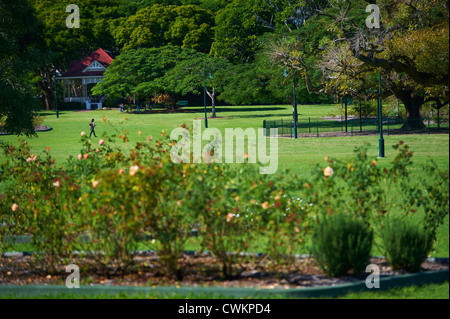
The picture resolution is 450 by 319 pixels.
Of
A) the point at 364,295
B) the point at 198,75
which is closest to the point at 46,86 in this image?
the point at 198,75

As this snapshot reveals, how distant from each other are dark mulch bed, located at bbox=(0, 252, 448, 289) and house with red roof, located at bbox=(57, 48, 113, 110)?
51.7 meters

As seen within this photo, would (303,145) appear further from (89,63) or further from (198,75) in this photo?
(89,63)

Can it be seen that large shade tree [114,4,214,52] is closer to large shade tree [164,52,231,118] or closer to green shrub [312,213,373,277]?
large shade tree [164,52,231,118]

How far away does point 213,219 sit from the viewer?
515 centimetres

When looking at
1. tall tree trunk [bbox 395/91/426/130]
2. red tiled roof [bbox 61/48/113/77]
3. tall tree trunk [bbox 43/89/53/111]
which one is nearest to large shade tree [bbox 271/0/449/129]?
tall tree trunk [bbox 395/91/426/130]

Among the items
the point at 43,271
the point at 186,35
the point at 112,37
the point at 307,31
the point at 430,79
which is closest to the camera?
the point at 43,271

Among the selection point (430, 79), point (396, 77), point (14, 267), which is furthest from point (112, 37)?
point (14, 267)

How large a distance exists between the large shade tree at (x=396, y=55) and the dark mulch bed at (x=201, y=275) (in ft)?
31.1

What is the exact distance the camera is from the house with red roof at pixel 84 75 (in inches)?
2253

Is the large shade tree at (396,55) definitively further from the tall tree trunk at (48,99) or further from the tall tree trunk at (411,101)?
the tall tree trunk at (48,99)

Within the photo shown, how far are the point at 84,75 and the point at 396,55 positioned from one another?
42.8 m

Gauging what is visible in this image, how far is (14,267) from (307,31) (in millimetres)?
31429
